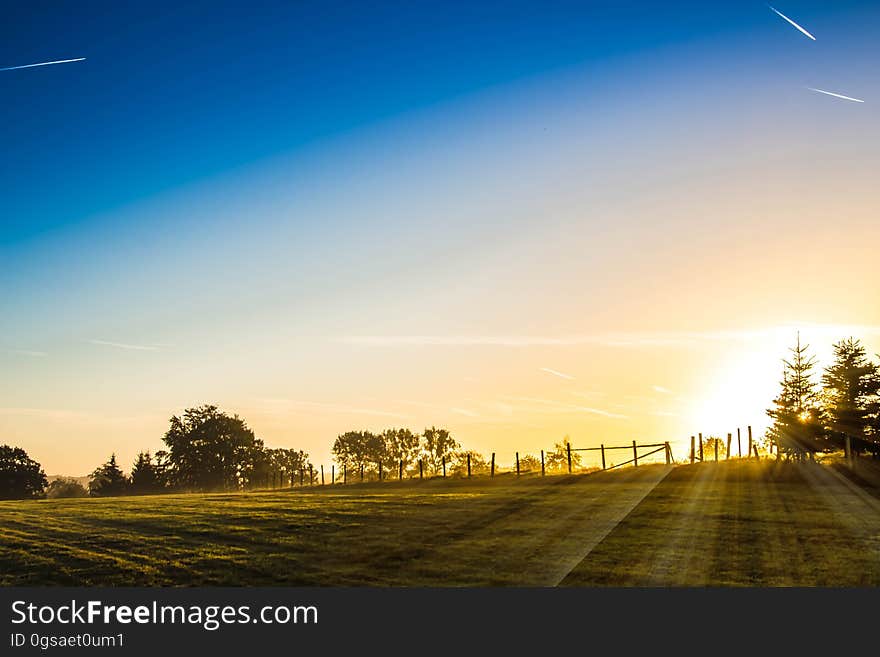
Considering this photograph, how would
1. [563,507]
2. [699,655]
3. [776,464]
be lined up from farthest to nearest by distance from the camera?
[776,464], [563,507], [699,655]

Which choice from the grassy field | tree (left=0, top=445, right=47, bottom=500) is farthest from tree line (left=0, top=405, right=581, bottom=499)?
the grassy field

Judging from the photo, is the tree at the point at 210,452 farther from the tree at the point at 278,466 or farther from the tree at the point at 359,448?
the tree at the point at 359,448

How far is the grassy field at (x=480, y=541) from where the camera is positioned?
66.6 feet

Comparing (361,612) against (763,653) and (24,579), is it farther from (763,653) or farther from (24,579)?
(24,579)

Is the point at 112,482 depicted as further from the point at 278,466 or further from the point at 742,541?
the point at 742,541

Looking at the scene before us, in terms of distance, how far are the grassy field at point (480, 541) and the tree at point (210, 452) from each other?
103 m

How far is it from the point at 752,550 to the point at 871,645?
32.9 ft

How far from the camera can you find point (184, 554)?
79.5 feet

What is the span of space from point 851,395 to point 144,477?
4847 inches

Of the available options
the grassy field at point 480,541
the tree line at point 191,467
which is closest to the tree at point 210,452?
the tree line at point 191,467

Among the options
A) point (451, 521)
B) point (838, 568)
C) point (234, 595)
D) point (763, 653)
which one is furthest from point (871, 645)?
point (451, 521)

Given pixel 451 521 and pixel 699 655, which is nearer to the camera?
pixel 699 655

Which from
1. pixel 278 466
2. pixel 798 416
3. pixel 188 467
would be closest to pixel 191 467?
pixel 188 467

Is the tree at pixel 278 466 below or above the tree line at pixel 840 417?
below
